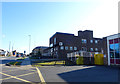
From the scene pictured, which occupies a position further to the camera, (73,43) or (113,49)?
(73,43)

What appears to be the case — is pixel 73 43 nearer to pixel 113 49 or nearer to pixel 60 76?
pixel 113 49

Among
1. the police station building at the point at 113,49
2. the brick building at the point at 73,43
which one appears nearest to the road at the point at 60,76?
the police station building at the point at 113,49

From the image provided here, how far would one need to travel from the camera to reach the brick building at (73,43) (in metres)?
39.3

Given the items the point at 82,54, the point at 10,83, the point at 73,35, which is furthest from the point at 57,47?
the point at 10,83

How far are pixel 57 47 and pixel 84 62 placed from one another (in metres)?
20.2

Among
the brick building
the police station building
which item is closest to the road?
the police station building

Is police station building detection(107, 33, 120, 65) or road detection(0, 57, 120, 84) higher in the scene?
police station building detection(107, 33, 120, 65)

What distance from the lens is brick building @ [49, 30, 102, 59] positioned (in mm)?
39259

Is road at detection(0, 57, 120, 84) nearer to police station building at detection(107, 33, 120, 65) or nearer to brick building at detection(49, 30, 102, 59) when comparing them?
police station building at detection(107, 33, 120, 65)

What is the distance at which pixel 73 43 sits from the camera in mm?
42000

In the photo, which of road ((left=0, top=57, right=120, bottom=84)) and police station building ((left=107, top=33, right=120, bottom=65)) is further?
police station building ((left=107, top=33, right=120, bottom=65))

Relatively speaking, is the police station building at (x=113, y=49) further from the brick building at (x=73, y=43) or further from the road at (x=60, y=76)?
the brick building at (x=73, y=43)

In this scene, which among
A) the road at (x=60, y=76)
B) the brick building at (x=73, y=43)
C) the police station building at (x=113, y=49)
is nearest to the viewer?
the road at (x=60, y=76)

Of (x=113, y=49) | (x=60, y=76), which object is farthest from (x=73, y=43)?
(x=60, y=76)
